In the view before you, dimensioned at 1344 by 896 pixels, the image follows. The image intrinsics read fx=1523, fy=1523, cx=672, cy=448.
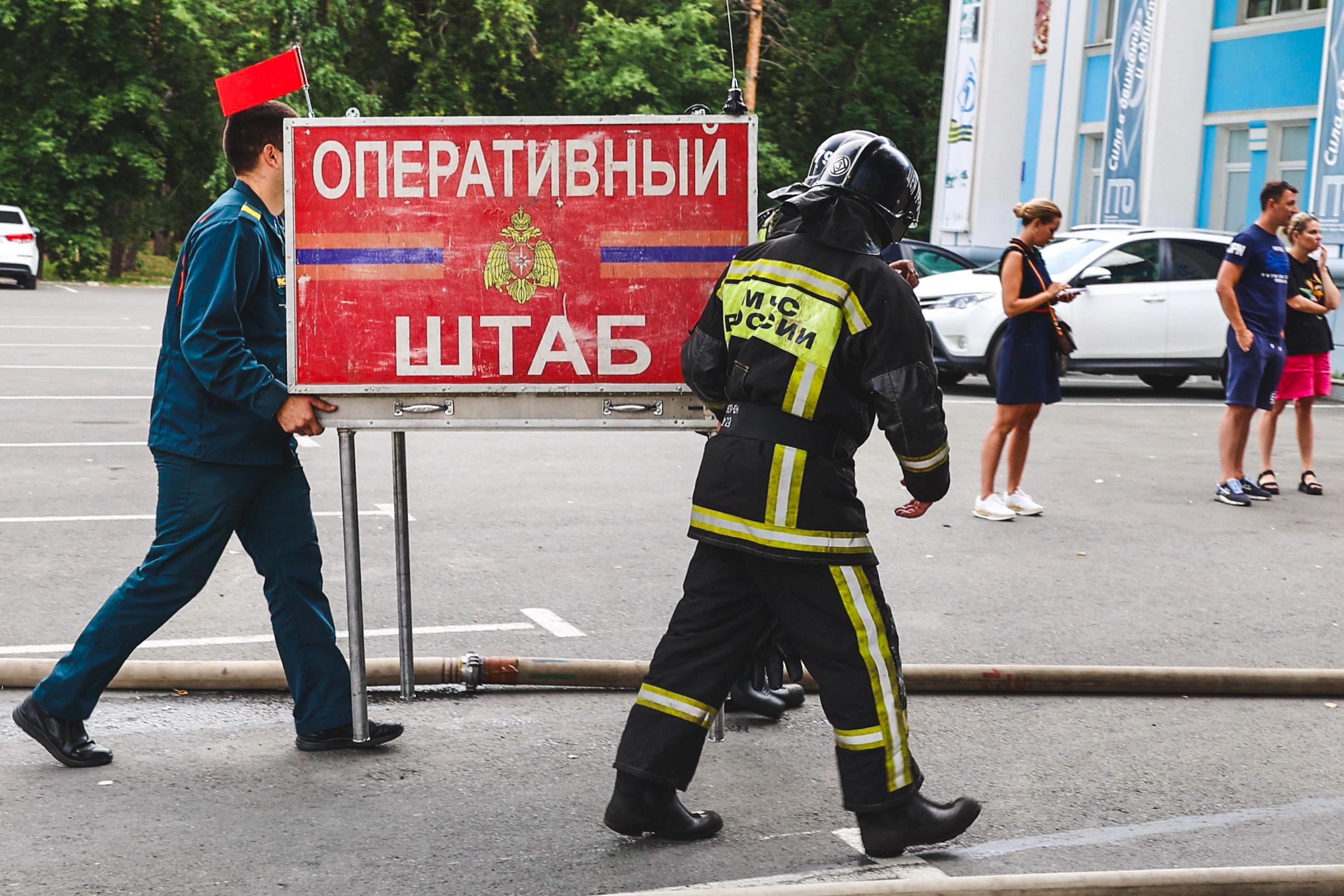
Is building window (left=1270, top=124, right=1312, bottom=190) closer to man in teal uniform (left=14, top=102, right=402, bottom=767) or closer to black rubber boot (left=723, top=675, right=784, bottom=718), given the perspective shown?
black rubber boot (left=723, top=675, right=784, bottom=718)

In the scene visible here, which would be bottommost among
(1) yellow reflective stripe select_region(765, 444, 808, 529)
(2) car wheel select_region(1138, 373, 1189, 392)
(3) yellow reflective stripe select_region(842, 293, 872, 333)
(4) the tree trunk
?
(4) the tree trunk

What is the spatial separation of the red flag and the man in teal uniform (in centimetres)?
14

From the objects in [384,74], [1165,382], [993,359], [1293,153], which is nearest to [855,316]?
[993,359]

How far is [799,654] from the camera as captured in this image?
397 centimetres

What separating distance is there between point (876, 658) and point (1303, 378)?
7.45 meters

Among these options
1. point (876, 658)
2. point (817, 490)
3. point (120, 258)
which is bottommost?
point (120, 258)

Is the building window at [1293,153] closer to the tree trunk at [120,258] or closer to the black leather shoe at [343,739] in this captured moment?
the black leather shoe at [343,739]

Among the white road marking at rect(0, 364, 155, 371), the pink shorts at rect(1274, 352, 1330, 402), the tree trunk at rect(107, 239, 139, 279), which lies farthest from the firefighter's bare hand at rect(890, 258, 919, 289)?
the tree trunk at rect(107, 239, 139, 279)

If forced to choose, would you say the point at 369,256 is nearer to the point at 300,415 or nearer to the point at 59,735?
the point at 300,415

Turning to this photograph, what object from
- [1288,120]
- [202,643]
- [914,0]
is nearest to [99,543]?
[202,643]

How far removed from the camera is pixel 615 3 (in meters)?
40.3

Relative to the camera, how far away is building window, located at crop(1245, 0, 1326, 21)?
842 inches

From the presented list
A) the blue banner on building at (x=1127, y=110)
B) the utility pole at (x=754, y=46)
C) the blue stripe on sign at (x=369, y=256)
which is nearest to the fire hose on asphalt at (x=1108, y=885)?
the blue stripe on sign at (x=369, y=256)

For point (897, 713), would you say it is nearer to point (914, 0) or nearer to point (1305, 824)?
point (1305, 824)
